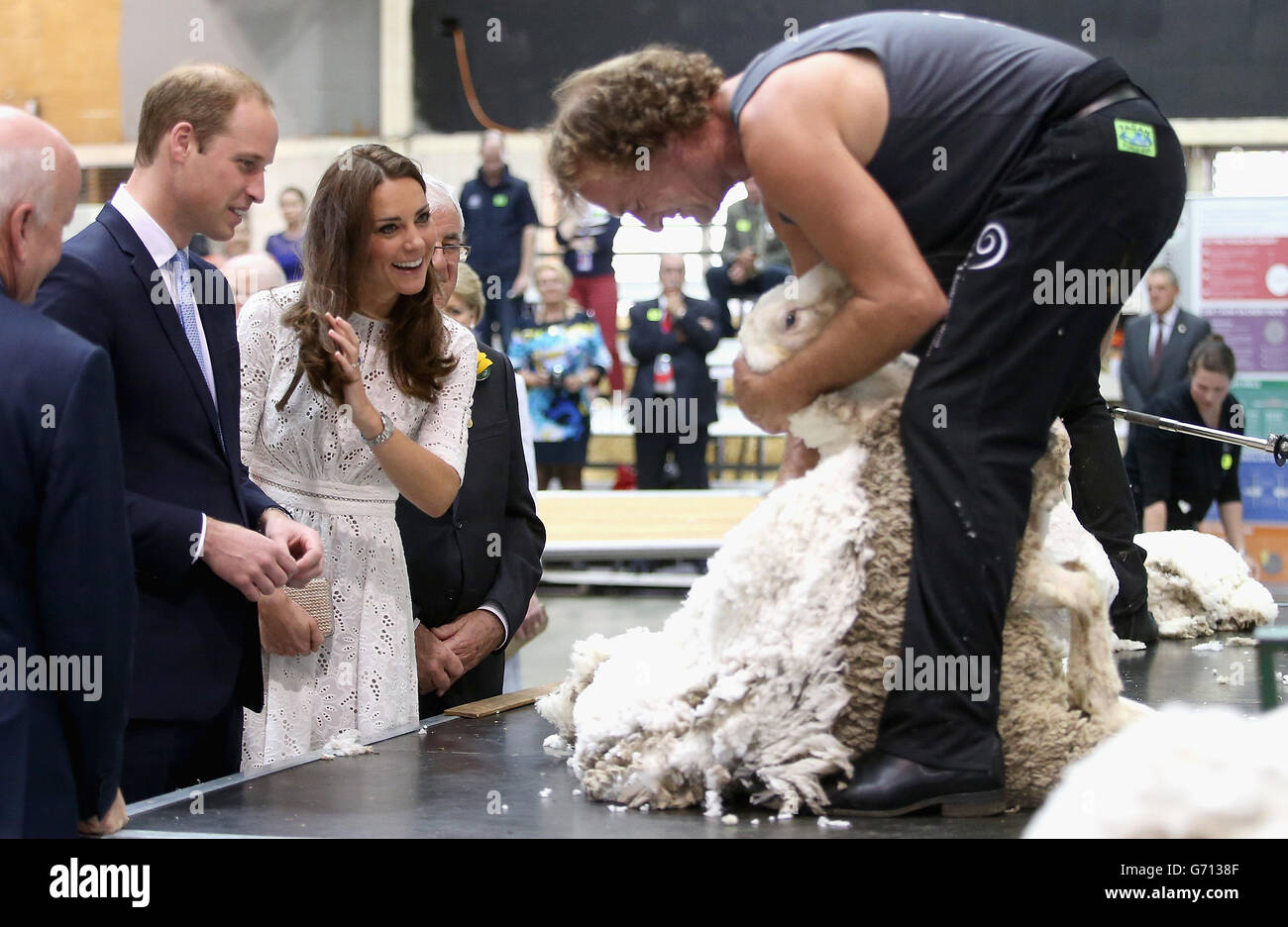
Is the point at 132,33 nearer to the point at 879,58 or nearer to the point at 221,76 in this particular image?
the point at 221,76

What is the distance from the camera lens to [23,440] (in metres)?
1.56

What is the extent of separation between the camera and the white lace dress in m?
2.51

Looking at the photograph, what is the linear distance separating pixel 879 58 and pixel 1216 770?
116 cm

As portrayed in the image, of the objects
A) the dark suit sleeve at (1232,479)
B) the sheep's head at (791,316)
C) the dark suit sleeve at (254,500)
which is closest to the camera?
the sheep's head at (791,316)

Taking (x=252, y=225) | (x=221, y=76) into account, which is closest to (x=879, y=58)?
(x=221, y=76)

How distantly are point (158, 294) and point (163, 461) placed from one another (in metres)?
0.26

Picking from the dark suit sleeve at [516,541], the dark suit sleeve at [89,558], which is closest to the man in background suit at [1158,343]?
the dark suit sleeve at [516,541]

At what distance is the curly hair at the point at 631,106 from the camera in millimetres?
1914

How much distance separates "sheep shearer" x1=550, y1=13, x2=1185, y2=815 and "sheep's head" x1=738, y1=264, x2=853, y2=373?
4 centimetres

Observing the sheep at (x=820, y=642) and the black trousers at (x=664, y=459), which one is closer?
the sheep at (x=820, y=642)

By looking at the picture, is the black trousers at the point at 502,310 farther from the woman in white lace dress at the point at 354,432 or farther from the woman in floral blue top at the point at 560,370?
the woman in white lace dress at the point at 354,432

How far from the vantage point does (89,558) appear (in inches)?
62.2

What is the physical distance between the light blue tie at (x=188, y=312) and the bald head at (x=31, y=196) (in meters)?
0.56

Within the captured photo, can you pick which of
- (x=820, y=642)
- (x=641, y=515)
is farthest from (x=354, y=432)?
(x=641, y=515)
